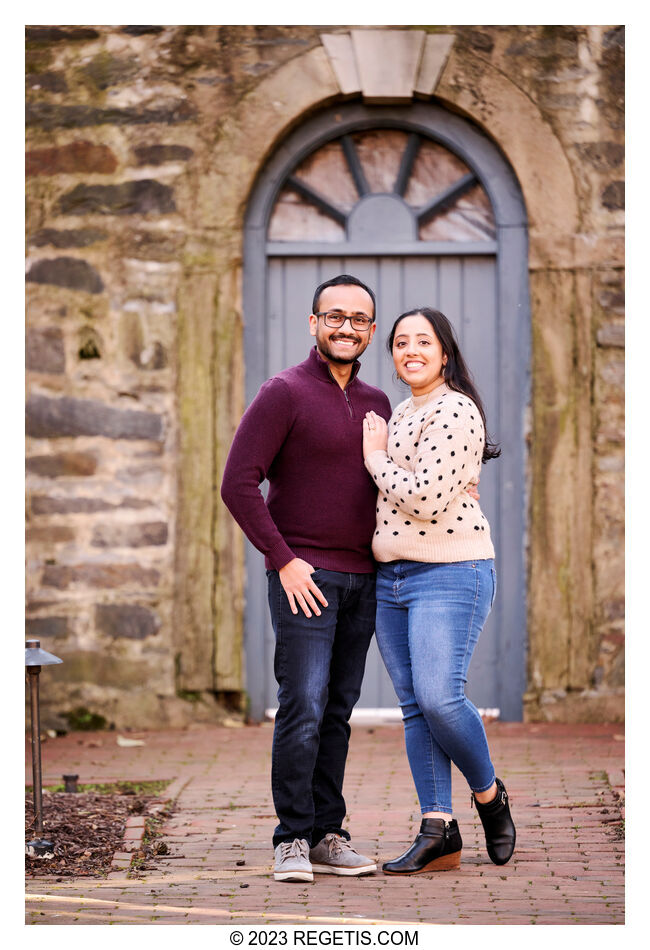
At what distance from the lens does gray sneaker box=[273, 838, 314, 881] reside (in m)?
3.58

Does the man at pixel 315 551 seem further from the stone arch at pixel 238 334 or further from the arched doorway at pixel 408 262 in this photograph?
the arched doorway at pixel 408 262

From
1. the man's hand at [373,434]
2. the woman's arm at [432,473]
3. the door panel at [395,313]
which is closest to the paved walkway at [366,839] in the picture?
the door panel at [395,313]

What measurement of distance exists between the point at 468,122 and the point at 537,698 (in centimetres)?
301

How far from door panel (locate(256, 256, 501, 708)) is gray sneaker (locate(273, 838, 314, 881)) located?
2897mm

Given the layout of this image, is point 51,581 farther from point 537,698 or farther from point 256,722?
point 537,698

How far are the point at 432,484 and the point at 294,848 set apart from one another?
3.75ft

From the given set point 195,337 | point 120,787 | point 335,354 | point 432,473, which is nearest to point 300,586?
point 432,473

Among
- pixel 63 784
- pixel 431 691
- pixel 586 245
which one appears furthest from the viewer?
pixel 586 245

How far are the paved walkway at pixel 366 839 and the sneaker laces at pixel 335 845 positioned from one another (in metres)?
0.11

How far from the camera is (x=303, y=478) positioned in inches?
148

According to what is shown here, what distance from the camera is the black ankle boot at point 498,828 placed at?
150 inches

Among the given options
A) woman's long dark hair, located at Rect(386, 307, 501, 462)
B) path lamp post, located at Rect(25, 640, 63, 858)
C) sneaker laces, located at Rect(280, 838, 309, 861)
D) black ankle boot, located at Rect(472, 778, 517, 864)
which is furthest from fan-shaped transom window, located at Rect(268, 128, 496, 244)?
sneaker laces, located at Rect(280, 838, 309, 861)

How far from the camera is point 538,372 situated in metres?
6.35

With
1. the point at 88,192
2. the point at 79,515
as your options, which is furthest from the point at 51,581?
the point at 88,192
